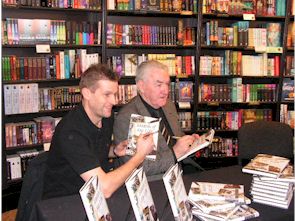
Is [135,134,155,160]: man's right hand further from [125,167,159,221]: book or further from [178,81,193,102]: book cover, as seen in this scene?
[178,81,193,102]: book cover

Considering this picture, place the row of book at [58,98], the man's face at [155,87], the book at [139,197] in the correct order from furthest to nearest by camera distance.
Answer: the row of book at [58,98] < the man's face at [155,87] < the book at [139,197]

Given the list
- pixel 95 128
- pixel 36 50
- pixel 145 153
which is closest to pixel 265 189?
pixel 145 153

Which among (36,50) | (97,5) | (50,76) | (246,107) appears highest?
(97,5)

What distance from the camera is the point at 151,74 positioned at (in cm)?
266

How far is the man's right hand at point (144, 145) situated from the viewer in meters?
1.97

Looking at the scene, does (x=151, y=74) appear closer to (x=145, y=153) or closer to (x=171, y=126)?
(x=171, y=126)

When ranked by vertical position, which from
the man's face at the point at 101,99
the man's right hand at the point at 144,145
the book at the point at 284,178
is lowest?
the book at the point at 284,178

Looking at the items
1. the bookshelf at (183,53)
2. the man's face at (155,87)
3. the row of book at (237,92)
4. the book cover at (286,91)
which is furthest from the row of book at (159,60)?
the man's face at (155,87)

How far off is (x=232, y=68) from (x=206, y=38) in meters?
Result: 0.51

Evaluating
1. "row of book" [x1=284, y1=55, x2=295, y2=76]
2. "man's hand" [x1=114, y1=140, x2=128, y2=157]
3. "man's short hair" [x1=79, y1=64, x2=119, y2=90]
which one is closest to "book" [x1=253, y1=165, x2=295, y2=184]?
"man's hand" [x1=114, y1=140, x2=128, y2=157]

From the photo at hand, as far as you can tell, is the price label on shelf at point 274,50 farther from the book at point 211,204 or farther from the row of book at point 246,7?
the book at point 211,204

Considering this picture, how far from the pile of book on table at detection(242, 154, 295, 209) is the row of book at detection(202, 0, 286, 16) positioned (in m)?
2.96

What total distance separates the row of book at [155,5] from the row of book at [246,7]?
0.59ft

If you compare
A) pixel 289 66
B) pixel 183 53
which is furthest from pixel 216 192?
pixel 289 66
